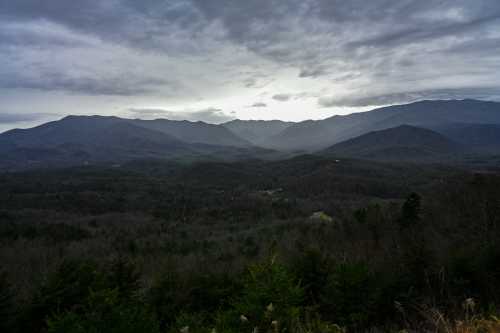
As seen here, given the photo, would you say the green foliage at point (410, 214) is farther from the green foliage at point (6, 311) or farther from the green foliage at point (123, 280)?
the green foliage at point (6, 311)

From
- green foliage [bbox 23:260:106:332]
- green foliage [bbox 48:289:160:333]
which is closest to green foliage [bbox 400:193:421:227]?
green foliage [bbox 23:260:106:332]

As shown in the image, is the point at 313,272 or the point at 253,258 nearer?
the point at 313,272

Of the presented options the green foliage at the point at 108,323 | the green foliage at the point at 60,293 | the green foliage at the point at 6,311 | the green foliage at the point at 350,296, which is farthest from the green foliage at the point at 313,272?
the green foliage at the point at 6,311

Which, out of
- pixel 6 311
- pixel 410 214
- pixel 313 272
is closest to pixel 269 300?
pixel 313 272

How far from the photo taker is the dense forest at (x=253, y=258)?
594cm

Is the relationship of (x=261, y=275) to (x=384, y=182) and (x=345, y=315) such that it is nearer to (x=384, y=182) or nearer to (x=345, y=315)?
(x=345, y=315)

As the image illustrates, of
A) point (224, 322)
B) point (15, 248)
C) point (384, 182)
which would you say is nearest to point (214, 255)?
point (15, 248)

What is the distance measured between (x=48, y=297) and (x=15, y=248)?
30.4m

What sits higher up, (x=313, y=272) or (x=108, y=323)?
(x=108, y=323)

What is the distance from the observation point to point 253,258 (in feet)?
82.4

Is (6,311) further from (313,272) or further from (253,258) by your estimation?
(253,258)

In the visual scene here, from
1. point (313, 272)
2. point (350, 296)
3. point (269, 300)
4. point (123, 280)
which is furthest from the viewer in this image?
point (123, 280)

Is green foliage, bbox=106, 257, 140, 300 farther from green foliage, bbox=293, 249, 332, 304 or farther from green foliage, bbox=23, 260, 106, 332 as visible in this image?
green foliage, bbox=293, 249, 332, 304

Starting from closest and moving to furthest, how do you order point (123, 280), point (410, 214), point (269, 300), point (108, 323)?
point (108, 323) → point (269, 300) → point (123, 280) → point (410, 214)
